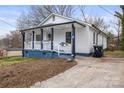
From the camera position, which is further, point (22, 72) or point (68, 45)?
point (68, 45)

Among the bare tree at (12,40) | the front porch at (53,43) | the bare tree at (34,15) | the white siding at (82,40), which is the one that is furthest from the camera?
the bare tree at (12,40)

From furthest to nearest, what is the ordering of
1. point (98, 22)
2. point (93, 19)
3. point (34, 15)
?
point (34, 15)
point (93, 19)
point (98, 22)

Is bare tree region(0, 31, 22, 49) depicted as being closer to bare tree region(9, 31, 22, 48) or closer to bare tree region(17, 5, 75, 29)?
bare tree region(9, 31, 22, 48)

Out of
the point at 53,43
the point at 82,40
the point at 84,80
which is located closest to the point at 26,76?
the point at 84,80

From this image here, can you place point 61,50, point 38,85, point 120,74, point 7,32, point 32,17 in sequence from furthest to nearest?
point 7,32, point 32,17, point 61,50, point 120,74, point 38,85

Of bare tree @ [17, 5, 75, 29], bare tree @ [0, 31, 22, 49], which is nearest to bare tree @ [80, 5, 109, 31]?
bare tree @ [17, 5, 75, 29]

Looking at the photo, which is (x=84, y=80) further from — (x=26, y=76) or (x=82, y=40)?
(x=82, y=40)

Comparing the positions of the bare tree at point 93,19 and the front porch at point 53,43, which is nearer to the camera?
the front porch at point 53,43

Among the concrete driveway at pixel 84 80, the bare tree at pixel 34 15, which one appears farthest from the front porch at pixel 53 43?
the bare tree at pixel 34 15

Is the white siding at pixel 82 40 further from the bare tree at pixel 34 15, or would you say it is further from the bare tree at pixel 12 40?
the bare tree at pixel 12 40
